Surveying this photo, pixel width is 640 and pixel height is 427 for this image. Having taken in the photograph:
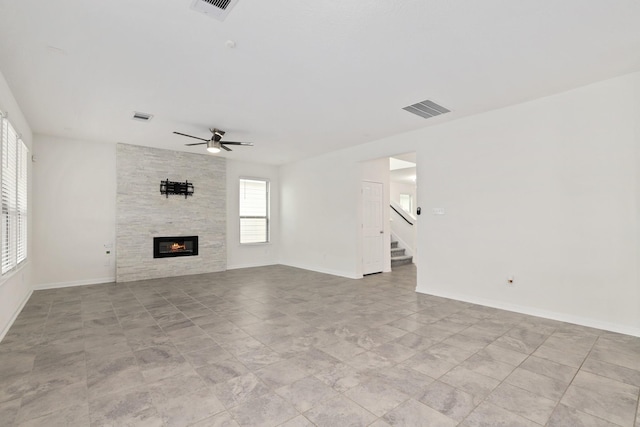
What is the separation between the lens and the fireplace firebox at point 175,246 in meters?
6.77

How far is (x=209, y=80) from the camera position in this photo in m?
3.46

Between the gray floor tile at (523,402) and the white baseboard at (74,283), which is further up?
the gray floor tile at (523,402)

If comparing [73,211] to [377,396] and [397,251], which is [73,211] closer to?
[377,396]

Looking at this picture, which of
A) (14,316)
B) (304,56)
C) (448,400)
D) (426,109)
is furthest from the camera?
(426,109)

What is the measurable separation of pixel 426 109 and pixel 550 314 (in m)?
3.12

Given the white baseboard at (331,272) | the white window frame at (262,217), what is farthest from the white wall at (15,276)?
the white baseboard at (331,272)

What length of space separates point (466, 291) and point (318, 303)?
2.27 metres

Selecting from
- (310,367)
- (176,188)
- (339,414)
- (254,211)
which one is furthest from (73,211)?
(339,414)

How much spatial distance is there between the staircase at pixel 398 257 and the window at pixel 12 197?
23.3ft

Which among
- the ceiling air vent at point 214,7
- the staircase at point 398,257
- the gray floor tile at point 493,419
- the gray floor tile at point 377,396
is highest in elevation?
the ceiling air vent at point 214,7

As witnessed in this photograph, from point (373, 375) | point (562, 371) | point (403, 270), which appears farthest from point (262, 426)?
point (403, 270)

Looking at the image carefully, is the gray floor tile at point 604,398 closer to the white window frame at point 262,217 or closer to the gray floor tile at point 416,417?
the gray floor tile at point 416,417

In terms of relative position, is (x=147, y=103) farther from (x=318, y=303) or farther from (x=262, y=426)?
(x=262, y=426)

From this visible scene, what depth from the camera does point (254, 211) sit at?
8.49 m
